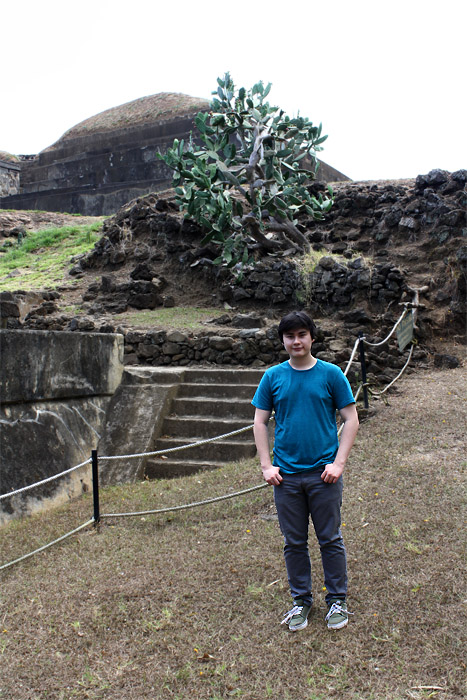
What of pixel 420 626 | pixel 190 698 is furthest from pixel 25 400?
pixel 420 626

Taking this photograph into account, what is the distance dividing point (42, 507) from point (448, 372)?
5.32m

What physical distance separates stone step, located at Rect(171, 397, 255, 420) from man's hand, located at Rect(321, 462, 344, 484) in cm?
345

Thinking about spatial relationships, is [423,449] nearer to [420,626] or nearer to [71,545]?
[420,626]

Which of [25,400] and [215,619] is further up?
[25,400]

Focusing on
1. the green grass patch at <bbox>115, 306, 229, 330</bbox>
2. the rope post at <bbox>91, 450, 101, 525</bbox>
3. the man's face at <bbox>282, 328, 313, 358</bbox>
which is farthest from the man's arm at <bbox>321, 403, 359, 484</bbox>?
the green grass patch at <bbox>115, 306, 229, 330</bbox>

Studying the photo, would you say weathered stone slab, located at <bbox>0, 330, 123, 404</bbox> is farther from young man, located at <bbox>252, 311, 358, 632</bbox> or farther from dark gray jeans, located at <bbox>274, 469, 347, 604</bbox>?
dark gray jeans, located at <bbox>274, 469, 347, 604</bbox>

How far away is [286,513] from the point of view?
9.14 feet

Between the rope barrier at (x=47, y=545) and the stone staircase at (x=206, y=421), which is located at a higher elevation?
the stone staircase at (x=206, y=421)

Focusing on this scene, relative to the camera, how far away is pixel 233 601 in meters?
3.17

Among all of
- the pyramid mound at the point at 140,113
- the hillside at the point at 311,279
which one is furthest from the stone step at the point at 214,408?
the pyramid mound at the point at 140,113

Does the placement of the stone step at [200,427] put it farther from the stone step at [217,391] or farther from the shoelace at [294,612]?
the shoelace at [294,612]

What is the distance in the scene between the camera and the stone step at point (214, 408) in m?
6.22

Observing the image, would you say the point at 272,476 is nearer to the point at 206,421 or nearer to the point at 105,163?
the point at 206,421

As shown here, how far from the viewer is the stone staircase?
18.6 feet
